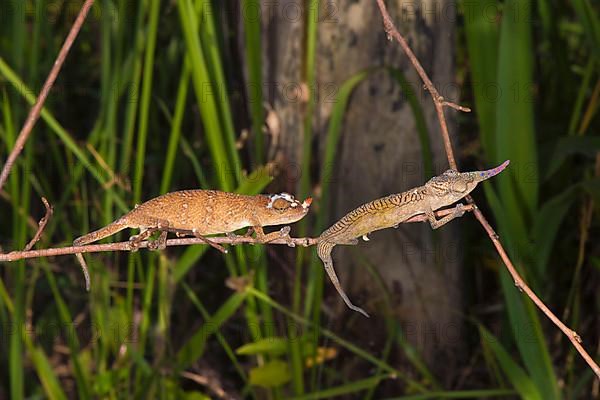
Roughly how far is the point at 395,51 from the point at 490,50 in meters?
0.32

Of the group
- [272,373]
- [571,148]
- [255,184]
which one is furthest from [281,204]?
[571,148]

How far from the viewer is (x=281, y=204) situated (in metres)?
1.21

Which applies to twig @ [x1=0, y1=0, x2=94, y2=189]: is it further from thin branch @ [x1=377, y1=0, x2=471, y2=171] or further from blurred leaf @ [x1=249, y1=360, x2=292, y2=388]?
blurred leaf @ [x1=249, y1=360, x2=292, y2=388]

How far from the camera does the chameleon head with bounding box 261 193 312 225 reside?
3.86ft

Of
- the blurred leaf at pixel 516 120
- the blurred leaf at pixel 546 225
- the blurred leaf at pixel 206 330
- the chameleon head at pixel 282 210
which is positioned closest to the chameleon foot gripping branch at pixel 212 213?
the chameleon head at pixel 282 210

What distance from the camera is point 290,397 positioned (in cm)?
253

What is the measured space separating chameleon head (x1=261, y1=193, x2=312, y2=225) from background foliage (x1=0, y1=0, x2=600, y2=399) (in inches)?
30.5

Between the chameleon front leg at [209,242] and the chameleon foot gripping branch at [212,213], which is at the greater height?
the chameleon foot gripping branch at [212,213]

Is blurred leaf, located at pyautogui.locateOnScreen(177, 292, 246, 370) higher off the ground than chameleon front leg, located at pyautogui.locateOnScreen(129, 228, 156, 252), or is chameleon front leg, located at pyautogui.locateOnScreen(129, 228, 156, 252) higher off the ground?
chameleon front leg, located at pyautogui.locateOnScreen(129, 228, 156, 252)

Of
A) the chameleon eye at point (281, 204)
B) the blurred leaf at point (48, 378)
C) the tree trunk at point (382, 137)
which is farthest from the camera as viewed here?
the tree trunk at point (382, 137)

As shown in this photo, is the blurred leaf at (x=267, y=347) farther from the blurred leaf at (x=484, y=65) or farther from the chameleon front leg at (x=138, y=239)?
the chameleon front leg at (x=138, y=239)

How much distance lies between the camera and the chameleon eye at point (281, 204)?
1.20 metres

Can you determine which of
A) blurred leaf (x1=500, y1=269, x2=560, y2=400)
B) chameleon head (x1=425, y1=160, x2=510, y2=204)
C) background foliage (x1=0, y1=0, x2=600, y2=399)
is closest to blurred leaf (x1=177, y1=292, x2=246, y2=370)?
background foliage (x1=0, y1=0, x2=600, y2=399)

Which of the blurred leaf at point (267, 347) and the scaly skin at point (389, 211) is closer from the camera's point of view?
the scaly skin at point (389, 211)
